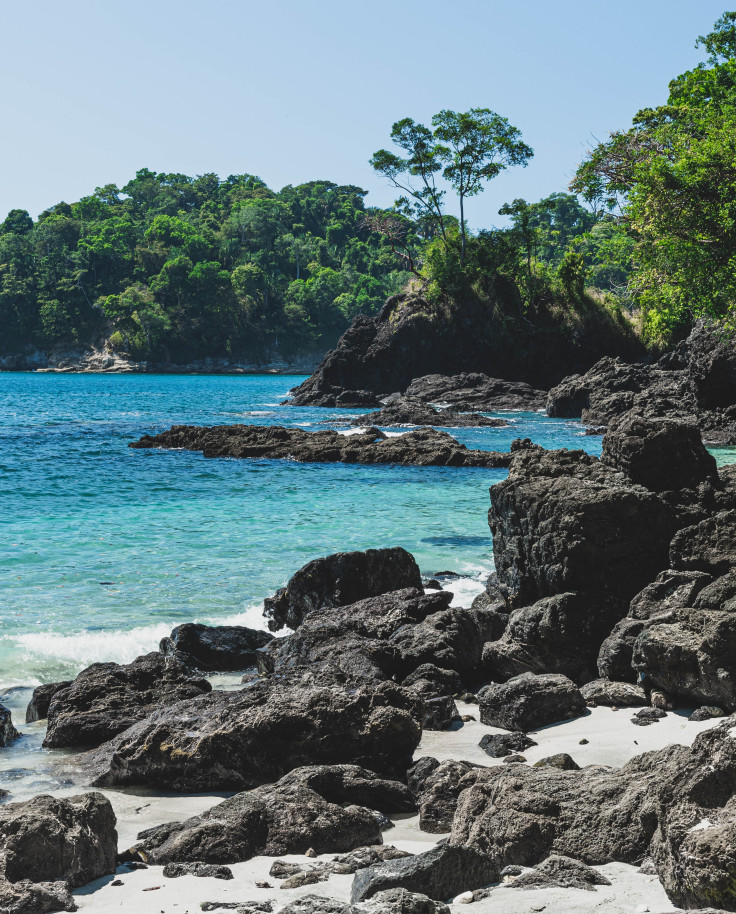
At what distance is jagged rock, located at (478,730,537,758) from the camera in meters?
6.41

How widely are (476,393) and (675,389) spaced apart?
51.2ft

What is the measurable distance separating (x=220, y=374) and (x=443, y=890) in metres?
123

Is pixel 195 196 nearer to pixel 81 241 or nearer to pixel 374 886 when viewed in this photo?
A: pixel 81 241

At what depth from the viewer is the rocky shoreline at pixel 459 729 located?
3932 millimetres

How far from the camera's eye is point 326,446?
1231 inches

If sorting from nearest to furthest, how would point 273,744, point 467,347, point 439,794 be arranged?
point 439,794 → point 273,744 → point 467,347

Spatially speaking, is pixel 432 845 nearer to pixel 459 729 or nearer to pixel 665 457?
pixel 459 729

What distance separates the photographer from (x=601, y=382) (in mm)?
46625

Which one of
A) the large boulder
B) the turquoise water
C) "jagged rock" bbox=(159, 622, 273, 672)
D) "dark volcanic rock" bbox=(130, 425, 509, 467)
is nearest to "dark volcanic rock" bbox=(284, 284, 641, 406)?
"dark volcanic rock" bbox=(130, 425, 509, 467)

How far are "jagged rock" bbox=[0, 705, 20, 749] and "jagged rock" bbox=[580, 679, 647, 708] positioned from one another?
464cm

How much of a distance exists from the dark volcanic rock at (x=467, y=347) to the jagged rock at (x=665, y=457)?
169 feet

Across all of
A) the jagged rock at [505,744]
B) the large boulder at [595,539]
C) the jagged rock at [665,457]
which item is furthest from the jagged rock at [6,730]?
the jagged rock at [665,457]

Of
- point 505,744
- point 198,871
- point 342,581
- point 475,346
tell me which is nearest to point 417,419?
point 475,346

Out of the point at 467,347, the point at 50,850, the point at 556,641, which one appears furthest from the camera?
the point at 467,347
